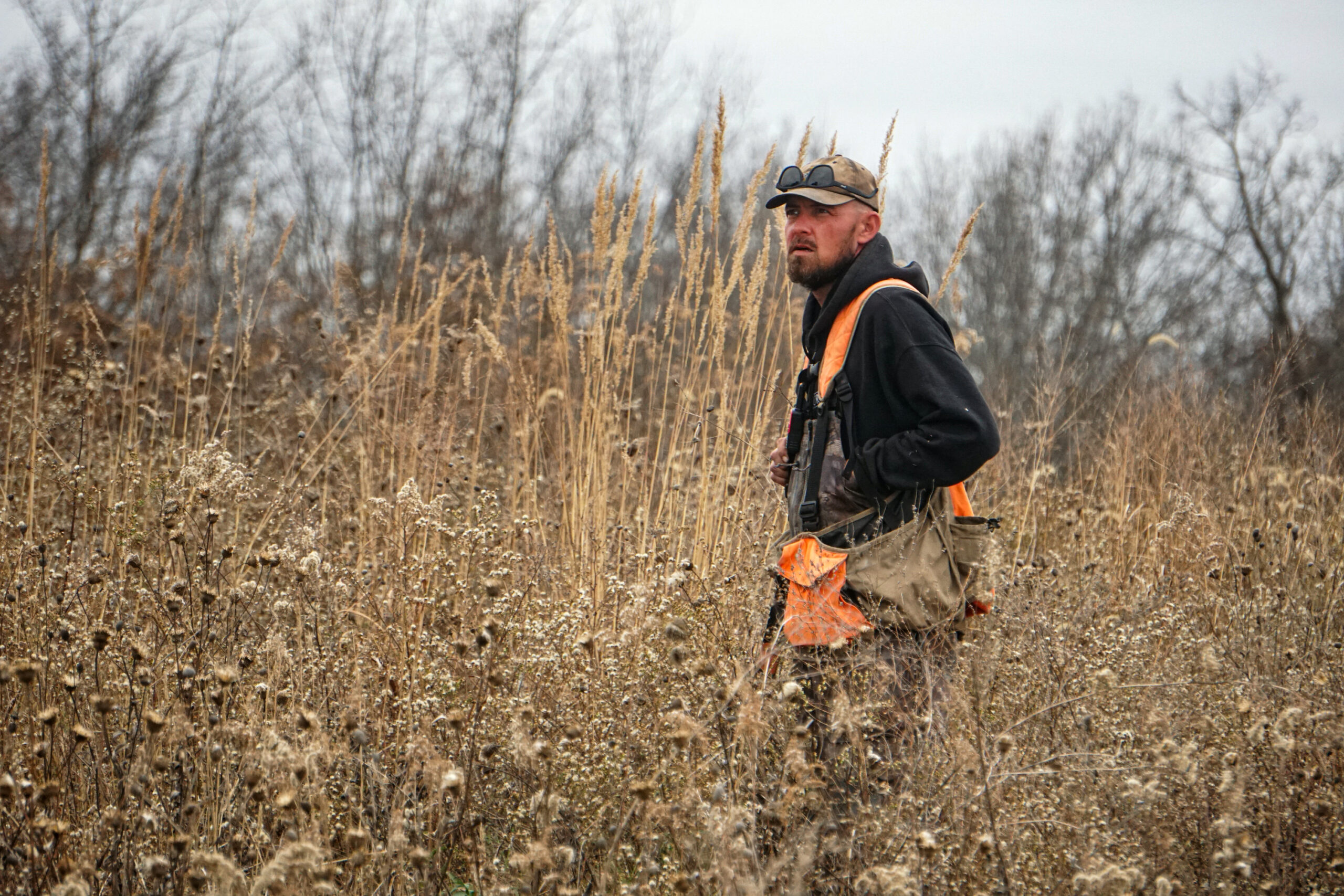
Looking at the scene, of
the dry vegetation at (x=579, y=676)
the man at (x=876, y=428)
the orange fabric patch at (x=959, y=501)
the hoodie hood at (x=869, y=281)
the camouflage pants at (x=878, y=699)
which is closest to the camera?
the dry vegetation at (x=579, y=676)

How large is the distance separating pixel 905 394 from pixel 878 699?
80 centimetres

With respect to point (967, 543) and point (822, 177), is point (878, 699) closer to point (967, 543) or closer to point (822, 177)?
point (967, 543)

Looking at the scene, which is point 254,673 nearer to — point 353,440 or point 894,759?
point 894,759

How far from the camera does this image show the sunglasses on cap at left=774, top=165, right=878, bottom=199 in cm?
283

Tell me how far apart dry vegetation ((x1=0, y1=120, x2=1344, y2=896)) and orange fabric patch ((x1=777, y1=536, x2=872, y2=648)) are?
175mm

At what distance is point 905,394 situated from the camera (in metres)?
2.54

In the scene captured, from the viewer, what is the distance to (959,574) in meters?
A: 2.67

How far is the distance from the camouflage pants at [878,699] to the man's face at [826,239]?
108 cm

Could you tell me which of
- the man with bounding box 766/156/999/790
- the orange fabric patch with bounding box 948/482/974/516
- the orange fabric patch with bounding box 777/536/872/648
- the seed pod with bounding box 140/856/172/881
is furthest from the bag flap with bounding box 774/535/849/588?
the seed pod with bounding box 140/856/172/881

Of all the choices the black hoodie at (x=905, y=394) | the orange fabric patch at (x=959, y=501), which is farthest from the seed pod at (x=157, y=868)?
the orange fabric patch at (x=959, y=501)

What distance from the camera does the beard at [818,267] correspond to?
287 centimetres

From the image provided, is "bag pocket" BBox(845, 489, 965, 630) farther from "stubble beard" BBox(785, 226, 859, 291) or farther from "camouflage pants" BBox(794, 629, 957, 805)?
"stubble beard" BBox(785, 226, 859, 291)

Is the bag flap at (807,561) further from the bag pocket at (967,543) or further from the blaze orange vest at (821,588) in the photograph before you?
the bag pocket at (967,543)

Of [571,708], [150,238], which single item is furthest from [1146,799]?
[150,238]
